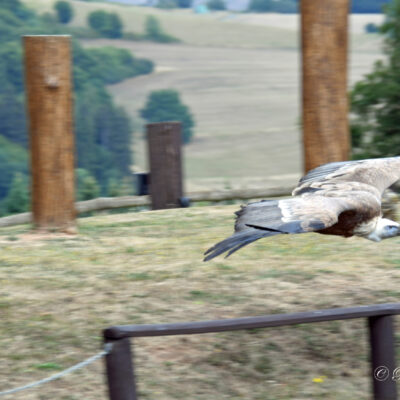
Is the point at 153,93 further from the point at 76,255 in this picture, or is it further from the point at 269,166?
the point at 76,255

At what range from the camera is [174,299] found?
17.6 feet

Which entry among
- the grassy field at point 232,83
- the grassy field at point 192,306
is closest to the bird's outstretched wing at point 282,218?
the grassy field at point 192,306

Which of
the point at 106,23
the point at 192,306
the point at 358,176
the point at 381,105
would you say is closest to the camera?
the point at 192,306

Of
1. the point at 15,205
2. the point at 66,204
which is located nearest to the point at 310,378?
the point at 66,204

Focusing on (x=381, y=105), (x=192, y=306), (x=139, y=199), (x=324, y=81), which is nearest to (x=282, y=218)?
(x=192, y=306)

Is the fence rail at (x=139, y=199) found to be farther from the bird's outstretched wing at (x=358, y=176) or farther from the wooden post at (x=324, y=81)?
the bird's outstretched wing at (x=358, y=176)

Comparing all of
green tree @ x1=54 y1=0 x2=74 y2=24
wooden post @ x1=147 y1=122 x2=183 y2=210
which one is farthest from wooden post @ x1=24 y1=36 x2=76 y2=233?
green tree @ x1=54 y1=0 x2=74 y2=24

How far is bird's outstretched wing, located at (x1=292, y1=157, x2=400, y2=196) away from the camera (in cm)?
526

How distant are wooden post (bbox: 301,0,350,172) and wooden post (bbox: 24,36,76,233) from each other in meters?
2.60

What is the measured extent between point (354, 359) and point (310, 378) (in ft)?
1.32

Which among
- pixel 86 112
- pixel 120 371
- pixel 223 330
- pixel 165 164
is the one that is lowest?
pixel 120 371

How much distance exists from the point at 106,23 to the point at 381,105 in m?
71.8

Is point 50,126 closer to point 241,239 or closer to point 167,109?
point 241,239

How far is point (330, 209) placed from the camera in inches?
169
